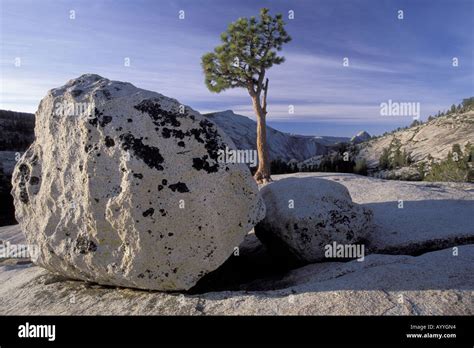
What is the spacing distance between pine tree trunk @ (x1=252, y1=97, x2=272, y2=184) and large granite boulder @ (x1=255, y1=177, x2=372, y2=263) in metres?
11.1

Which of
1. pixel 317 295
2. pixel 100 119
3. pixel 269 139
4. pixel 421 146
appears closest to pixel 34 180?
pixel 100 119

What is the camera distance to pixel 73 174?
4.85 meters

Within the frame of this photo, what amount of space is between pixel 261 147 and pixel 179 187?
13986 millimetres

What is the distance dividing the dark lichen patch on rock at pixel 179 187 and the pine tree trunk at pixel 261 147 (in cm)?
1351

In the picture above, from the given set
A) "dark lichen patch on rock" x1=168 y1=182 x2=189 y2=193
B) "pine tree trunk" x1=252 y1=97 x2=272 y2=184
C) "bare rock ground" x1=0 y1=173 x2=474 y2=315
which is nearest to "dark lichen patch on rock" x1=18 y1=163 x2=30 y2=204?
"bare rock ground" x1=0 y1=173 x2=474 y2=315

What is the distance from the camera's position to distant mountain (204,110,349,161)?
44656 millimetres

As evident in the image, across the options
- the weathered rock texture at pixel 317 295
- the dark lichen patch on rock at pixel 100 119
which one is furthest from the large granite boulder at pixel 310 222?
the dark lichen patch on rock at pixel 100 119

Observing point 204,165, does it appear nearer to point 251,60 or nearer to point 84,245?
point 84,245

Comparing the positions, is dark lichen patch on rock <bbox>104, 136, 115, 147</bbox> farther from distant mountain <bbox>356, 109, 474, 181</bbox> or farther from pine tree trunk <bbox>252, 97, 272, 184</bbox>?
distant mountain <bbox>356, 109, 474, 181</bbox>

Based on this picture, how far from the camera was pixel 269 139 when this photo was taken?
55.2 m

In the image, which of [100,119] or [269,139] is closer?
[100,119]
